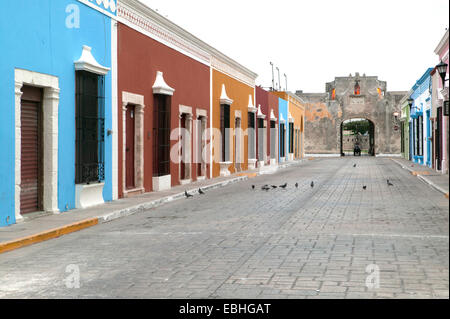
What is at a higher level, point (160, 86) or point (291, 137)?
point (160, 86)

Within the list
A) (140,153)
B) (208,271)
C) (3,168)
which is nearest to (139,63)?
(140,153)

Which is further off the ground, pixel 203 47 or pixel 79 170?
pixel 203 47

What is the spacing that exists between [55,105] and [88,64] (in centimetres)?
135

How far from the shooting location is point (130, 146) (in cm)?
1512

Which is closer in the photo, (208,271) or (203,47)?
(208,271)

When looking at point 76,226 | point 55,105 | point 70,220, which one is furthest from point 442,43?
point 76,226

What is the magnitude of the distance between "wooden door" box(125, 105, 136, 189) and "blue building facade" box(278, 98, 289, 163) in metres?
25.3

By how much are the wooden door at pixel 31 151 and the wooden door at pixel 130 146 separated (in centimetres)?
415

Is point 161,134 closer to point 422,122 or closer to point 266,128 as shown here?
point 266,128

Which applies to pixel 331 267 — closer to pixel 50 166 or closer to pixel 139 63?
pixel 50 166

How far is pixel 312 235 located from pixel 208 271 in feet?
9.16

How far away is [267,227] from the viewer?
30.0 ft

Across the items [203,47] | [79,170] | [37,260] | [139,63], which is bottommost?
[37,260]

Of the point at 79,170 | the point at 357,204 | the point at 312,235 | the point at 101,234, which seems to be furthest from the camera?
the point at 357,204
